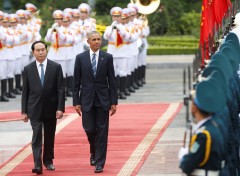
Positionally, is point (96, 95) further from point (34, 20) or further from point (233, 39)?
point (34, 20)

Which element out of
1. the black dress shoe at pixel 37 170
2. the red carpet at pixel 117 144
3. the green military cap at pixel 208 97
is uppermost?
the green military cap at pixel 208 97

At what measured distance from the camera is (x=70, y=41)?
82.6 feet

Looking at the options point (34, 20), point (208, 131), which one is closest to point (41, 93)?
point (208, 131)

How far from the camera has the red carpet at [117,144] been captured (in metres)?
15.0

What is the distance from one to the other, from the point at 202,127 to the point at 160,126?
31.6 feet

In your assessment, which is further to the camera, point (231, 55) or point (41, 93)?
point (41, 93)

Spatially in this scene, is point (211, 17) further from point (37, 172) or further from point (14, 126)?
point (14, 126)

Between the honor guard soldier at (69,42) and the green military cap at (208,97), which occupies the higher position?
the green military cap at (208,97)

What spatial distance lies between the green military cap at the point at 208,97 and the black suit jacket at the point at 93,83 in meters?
5.44

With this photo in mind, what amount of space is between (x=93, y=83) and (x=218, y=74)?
5190mm

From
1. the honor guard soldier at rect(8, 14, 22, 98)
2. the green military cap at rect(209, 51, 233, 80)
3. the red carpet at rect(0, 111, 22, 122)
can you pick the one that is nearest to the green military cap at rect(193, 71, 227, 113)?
the green military cap at rect(209, 51, 233, 80)

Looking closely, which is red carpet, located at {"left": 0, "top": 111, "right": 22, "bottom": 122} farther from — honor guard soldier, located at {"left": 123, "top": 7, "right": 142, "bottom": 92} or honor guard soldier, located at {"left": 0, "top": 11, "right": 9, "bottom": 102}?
honor guard soldier, located at {"left": 123, "top": 7, "right": 142, "bottom": 92}

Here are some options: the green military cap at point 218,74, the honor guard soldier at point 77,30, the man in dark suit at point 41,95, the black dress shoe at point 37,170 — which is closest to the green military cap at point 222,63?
the green military cap at point 218,74

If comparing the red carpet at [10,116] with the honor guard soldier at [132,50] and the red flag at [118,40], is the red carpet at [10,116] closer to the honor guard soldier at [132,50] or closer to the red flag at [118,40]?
the red flag at [118,40]
